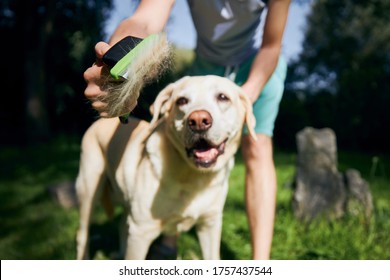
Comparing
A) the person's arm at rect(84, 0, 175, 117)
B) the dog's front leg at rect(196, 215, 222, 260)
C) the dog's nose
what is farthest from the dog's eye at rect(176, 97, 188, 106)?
the dog's front leg at rect(196, 215, 222, 260)

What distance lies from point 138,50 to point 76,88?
1265 cm

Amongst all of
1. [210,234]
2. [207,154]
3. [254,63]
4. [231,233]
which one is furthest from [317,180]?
[207,154]

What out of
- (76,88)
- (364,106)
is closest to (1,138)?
(76,88)

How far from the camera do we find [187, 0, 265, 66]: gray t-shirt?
7.83ft

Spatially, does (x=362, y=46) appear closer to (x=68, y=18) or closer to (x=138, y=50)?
(x=68, y=18)

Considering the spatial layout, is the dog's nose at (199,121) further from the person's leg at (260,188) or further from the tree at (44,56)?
the tree at (44,56)

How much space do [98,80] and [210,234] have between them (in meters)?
1.46

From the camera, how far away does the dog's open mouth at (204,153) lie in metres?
2.14

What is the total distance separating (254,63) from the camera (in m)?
2.37

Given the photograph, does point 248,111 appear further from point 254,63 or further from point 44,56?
point 44,56

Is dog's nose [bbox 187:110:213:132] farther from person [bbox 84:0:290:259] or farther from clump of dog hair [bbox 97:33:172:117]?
clump of dog hair [bbox 97:33:172:117]

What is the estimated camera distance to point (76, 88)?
13367 millimetres
